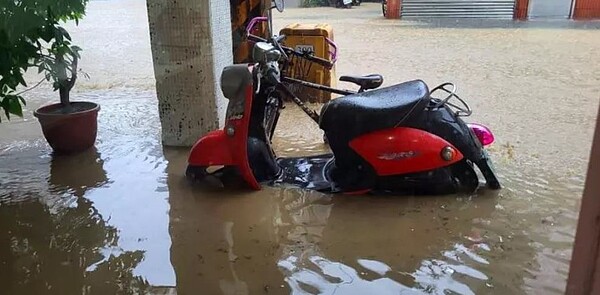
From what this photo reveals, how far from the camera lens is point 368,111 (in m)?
2.43

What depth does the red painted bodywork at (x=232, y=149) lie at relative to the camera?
2529mm

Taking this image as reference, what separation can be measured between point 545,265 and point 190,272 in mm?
1307

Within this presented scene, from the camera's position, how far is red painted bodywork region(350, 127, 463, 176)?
2.38 m

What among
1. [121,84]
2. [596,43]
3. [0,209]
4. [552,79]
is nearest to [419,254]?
[0,209]

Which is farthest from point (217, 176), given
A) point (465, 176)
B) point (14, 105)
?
point (465, 176)

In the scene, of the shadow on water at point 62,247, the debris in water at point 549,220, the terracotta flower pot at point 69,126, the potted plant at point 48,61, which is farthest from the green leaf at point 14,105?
the debris in water at point 549,220

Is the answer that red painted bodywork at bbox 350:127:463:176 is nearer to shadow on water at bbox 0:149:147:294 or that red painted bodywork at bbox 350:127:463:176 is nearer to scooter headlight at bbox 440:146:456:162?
scooter headlight at bbox 440:146:456:162

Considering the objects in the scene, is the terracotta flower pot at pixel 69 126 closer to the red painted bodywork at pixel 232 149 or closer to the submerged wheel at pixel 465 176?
the red painted bodywork at pixel 232 149

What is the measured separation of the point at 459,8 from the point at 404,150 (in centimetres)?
827

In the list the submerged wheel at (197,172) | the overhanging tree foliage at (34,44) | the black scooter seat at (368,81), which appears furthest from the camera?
the black scooter seat at (368,81)

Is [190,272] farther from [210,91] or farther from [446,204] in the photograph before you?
[210,91]

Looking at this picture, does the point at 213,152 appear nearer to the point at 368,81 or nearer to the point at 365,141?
the point at 365,141

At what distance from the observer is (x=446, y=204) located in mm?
2436

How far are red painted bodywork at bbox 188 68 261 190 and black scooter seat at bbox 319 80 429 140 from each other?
38cm
